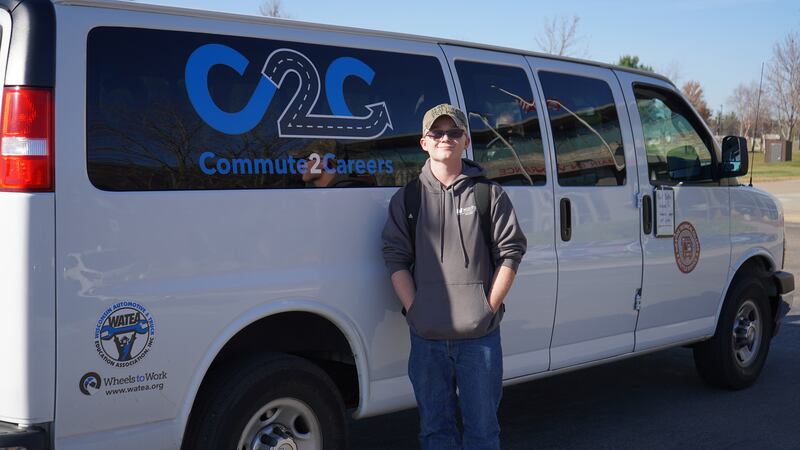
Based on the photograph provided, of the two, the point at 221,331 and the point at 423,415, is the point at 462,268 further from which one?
the point at 221,331

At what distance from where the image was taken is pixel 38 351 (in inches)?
119

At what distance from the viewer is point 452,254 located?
389 centimetres

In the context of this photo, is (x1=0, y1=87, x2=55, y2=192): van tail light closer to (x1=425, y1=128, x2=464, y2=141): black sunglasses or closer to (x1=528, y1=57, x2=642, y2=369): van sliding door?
(x1=425, y1=128, x2=464, y2=141): black sunglasses

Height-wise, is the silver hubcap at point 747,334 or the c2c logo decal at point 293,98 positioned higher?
the c2c logo decal at point 293,98

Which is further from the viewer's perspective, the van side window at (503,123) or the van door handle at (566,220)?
the van door handle at (566,220)

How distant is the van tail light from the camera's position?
3.01 metres

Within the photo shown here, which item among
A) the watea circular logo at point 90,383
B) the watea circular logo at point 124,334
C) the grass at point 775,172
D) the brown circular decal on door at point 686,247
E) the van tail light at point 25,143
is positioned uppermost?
the grass at point 775,172

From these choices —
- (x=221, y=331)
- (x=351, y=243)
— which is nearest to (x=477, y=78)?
(x=351, y=243)

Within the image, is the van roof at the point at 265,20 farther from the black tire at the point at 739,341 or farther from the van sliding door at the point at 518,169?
the black tire at the point at 739,341

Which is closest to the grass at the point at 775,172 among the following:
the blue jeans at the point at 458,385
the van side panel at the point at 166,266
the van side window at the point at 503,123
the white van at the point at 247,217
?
the white van at the point at 247,217

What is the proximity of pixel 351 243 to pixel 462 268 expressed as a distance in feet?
1.67

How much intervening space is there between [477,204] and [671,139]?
2494 millimetres

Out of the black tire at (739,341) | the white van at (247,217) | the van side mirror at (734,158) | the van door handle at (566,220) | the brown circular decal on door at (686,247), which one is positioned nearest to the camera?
the white van at (247,217)

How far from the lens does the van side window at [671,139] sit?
18.6 ft
